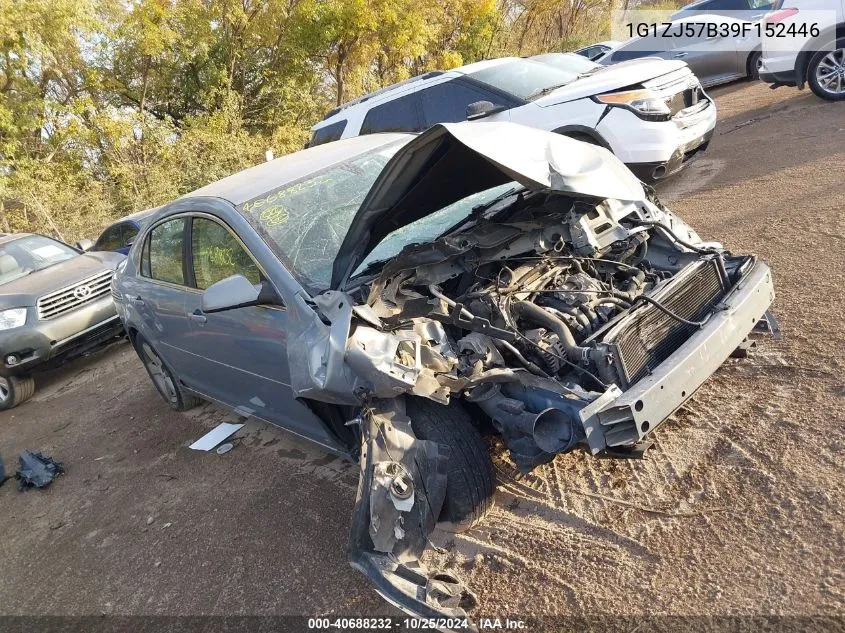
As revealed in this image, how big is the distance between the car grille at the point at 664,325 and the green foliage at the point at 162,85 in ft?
44.6

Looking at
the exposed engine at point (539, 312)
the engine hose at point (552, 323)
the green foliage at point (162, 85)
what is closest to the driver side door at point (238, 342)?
the exposed engine at point (539, 312)

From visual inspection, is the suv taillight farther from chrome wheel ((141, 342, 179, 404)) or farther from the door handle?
chrome wheel ((141, 342, 179, 404))

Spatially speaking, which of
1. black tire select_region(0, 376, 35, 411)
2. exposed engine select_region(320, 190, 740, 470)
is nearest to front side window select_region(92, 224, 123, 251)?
black tire select_region(0, 376, 35, 411)

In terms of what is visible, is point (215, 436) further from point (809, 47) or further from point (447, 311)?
point (809, 47)

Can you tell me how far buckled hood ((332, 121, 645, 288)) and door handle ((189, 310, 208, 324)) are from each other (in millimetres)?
1156

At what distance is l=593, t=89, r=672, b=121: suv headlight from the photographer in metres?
5.83

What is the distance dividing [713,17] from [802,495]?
37.1 feet

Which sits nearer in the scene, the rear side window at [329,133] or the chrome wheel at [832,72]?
the rear side window at [329,133]

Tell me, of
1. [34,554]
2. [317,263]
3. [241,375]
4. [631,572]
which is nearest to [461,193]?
[317,263]

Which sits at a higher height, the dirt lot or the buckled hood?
the buckled hood

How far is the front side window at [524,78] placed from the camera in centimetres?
665

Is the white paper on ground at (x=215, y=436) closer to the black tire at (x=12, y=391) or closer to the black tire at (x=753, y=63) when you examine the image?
the black tire at (x=12, y=391)

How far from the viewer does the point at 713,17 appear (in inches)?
436

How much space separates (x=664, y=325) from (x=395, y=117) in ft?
17.4
